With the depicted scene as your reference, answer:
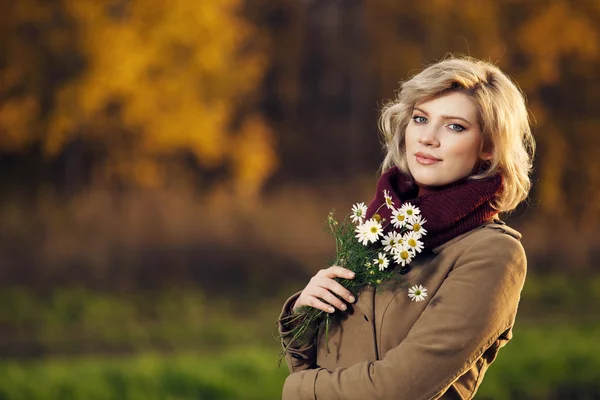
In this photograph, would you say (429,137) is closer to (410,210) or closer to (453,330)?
(410,210)

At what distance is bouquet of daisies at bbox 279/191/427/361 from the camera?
7.45ft

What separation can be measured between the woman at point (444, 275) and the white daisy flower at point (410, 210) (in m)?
0.03

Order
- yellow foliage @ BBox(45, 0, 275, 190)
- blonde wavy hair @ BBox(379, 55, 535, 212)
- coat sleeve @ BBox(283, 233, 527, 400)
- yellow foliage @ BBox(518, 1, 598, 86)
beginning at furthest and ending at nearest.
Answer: yellow foliage @ BBox(518, 1, 598, 86) → yellow foliage @ BBox(45, 0, 275, 190) → blonde wavy hair @ BBox(379, 55, 535, 212) → coat sleeve @ BBox(283, 233, 527, 400)

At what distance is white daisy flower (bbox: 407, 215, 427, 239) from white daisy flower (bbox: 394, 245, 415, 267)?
1.9 inches

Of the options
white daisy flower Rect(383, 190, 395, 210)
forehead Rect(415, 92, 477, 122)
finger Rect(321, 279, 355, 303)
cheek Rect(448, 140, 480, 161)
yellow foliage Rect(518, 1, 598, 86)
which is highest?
yellow foliage Rect(518, 1, 598, 86)

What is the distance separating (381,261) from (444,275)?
0.17 m

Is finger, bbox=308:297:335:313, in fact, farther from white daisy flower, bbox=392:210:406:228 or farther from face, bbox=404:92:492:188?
face, bbox=404:92:492:188

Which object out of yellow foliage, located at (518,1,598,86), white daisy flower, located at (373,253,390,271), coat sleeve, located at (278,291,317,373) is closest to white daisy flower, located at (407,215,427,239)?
white daisy flower, located at (373,253,390,271)

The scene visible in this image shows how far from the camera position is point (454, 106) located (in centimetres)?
230

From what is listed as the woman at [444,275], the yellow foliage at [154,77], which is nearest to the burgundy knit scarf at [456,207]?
the woman at [444,275]

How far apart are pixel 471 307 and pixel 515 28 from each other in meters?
14.6

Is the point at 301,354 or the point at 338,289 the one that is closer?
the point at 338,289

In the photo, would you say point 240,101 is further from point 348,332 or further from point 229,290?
point 348,332

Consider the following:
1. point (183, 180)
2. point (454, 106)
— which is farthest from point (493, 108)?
point (183, 180)
